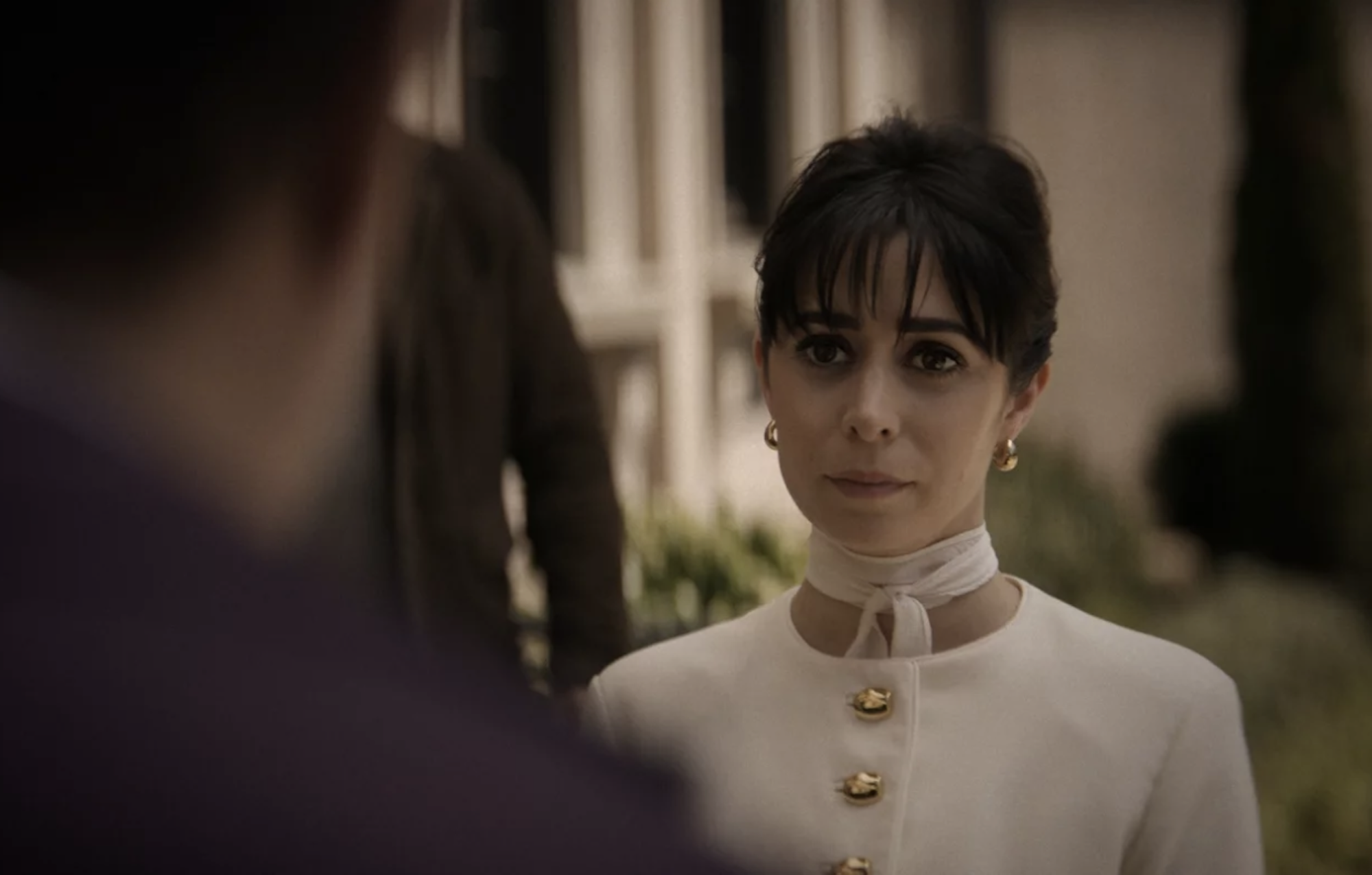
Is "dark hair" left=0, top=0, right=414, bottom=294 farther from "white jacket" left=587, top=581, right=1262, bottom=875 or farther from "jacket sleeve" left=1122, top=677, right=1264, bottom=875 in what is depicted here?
"jacket sleeve" left=1122, top=677, right=1264, bottom=875

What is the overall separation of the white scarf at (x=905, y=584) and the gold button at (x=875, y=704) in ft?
0.06

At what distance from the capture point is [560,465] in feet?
4.00

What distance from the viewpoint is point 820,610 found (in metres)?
0.82

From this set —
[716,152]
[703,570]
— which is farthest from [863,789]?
[716,152]

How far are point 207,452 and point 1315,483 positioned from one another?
442cm

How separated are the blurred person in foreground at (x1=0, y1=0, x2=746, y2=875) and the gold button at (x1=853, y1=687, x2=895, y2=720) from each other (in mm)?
427

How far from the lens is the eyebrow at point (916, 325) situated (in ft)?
2.50

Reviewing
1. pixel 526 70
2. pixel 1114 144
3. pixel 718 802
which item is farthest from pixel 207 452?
pixel 1114 144

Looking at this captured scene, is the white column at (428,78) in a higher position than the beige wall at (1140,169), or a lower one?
higher

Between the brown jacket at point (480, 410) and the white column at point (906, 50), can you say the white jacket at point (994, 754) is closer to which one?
the brown jacket at point (480, 410)

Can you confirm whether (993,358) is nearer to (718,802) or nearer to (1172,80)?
(718,802)

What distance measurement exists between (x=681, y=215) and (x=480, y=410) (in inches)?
73.1

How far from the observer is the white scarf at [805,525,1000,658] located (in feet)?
2.61

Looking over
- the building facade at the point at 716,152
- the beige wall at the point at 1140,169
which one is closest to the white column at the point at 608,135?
the building facade at the point at 716,152
